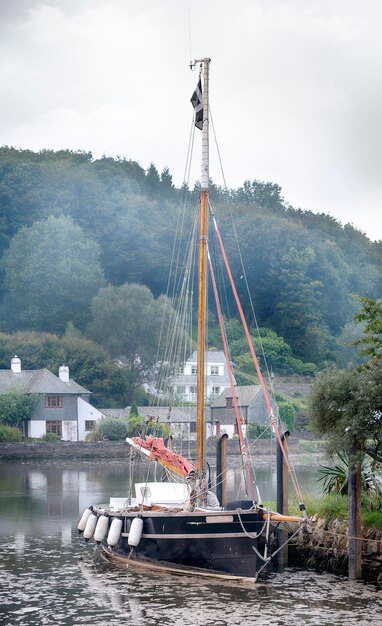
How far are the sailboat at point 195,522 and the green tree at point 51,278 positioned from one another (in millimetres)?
109179

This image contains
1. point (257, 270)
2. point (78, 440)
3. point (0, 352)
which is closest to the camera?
point (78, 440)

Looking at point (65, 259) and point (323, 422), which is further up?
point (65, 259)

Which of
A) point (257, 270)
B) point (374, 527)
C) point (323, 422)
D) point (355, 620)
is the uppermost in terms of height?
point (257, 270)

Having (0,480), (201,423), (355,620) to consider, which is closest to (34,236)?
(0,480)

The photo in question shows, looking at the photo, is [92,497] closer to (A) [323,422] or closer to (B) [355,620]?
(A) [323,422]

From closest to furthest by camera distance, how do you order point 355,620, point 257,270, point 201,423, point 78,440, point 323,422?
1. point 355,620
2. point 323,422
3. point 201,423
4. point 78,440
5. point 257,270

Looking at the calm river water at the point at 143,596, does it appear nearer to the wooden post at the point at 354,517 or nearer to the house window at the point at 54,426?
the wooden post at the point at 354,517

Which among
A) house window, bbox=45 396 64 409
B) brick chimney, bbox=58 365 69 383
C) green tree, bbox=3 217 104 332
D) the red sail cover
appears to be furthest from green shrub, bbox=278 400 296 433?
the red sail cover

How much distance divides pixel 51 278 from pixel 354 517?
121 metres

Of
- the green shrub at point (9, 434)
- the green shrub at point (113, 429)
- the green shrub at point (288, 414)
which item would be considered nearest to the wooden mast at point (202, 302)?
the green shrub at point (9, 434)

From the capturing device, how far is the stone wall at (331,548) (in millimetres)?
30094

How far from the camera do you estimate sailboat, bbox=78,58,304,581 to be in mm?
31188

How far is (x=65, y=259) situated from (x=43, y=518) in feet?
337

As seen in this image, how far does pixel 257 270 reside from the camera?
523 feet
